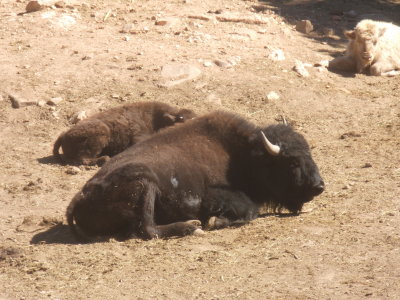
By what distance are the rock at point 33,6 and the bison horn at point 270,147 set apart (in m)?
7.38

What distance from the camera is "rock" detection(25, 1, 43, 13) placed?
14.3 m

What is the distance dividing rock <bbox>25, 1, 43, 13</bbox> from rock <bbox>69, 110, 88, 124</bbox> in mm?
3485

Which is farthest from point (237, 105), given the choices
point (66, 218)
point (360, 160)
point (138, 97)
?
point (66, 218)

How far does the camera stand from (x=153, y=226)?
7.75m

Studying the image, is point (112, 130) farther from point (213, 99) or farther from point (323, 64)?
point (323, 64)

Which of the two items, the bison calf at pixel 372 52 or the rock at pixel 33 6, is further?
the rock at pixel 33 6

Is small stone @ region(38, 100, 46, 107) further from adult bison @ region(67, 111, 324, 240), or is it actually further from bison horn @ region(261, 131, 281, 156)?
bison horn @ region(261, 131, 281, 156)

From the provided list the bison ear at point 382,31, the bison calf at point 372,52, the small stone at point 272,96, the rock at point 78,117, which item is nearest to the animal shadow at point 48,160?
the rock at point 78,117

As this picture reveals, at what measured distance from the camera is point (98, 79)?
12.4 m

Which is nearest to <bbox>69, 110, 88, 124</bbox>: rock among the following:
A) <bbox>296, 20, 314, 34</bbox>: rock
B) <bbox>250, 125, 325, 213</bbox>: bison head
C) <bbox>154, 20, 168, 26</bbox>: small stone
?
<bbox>154, 20, 168, 26</bbox>: small stone

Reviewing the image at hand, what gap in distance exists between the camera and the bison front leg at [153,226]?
7.69 metres

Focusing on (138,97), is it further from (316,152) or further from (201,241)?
(201,241)

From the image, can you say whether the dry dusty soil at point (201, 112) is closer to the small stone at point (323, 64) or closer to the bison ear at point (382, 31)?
the small stone at point (323, 64)

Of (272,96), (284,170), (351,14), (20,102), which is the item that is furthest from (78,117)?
(351,14)
